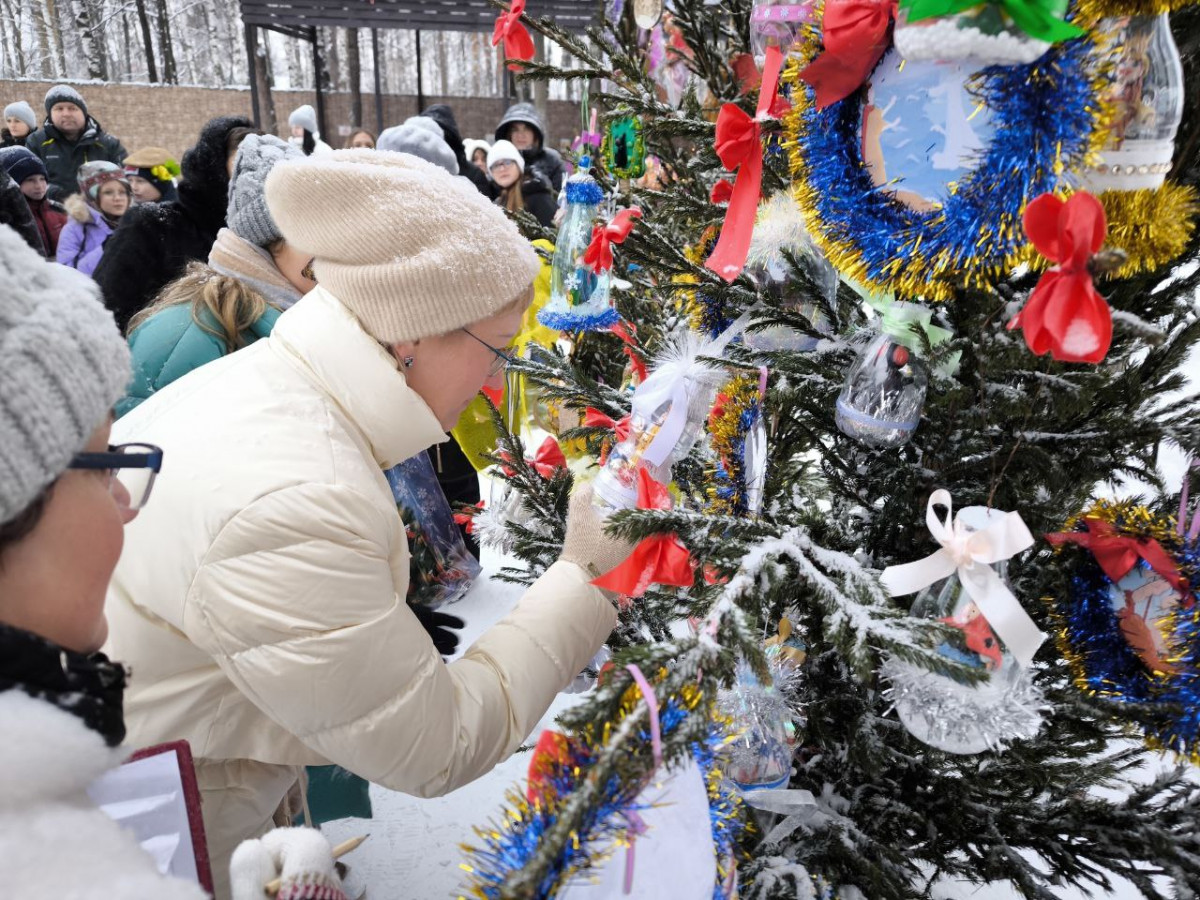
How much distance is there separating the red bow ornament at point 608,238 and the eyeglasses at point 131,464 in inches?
36.8

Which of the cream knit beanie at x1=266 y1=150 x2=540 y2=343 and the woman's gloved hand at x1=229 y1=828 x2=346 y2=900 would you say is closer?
the woman's gloved hand at x1=229 y1=828 x2=346 y2=900

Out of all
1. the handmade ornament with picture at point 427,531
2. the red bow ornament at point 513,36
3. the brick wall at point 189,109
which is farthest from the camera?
the brick wall at point 189,109

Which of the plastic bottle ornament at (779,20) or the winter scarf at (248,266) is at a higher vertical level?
the plastic bottle ornament at (779,20)

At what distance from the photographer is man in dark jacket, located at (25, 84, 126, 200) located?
24.1 feet

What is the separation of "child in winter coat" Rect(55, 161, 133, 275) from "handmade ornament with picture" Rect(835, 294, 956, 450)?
568 cm

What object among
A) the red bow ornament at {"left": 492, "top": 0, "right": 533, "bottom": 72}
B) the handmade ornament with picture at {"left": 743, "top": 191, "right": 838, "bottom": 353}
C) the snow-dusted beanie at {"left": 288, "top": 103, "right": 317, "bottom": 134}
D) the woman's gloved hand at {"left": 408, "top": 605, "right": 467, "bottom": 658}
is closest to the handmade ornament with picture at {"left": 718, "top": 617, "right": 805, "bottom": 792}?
the handmade ornament with picture at {"left": 743, "top": 191, "right": 838, "bottom": 353}

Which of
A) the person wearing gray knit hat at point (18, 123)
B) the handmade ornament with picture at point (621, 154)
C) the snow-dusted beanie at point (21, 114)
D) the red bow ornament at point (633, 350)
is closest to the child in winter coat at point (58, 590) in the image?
the red bow ornament at point (633, 350)

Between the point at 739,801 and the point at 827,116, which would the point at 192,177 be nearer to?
the point at 827,116

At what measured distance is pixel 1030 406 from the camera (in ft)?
3.23

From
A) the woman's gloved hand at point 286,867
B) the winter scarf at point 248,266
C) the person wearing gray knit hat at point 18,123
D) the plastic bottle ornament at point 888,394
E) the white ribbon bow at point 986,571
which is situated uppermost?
the plastic bottle ornament at point 888,394

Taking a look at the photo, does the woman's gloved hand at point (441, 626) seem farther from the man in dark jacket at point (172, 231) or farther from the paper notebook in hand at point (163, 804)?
the paper notebook in hand at point (163, 804)

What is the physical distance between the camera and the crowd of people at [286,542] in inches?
28.6

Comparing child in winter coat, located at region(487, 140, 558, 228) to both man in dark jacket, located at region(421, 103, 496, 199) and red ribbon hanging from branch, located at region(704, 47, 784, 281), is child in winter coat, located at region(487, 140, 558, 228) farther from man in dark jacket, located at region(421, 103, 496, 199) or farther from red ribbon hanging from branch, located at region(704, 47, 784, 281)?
red ribbon hanging from branch, located at region(704, 47, 784, 281)

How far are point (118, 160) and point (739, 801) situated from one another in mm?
9353
